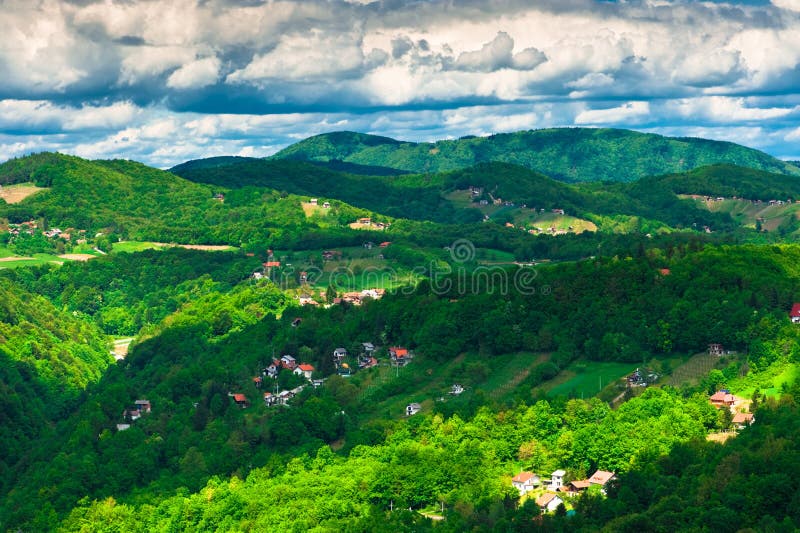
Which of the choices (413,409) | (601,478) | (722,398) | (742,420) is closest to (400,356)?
(413,409)

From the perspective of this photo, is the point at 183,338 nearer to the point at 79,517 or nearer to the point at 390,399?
the point at 390,399

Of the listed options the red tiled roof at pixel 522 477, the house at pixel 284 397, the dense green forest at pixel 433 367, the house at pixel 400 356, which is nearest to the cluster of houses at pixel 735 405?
the dense green forest at pixel 433 367

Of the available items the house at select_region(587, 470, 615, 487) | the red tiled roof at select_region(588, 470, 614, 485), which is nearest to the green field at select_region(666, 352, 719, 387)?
the red tiled roof at select_region(588, 470, 614, 485)

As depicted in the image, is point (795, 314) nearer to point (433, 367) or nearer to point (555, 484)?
point (433, 367)

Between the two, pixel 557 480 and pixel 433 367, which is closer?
pixel 557 480

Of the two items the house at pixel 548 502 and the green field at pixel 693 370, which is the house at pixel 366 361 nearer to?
the green field at pixel 693 370

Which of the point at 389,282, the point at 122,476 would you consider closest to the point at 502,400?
the point at 122,476

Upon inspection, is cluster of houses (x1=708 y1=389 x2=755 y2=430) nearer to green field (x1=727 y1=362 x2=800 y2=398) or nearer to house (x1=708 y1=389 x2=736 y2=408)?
house (x1=708 y1=389 x2=736 y2=408)
